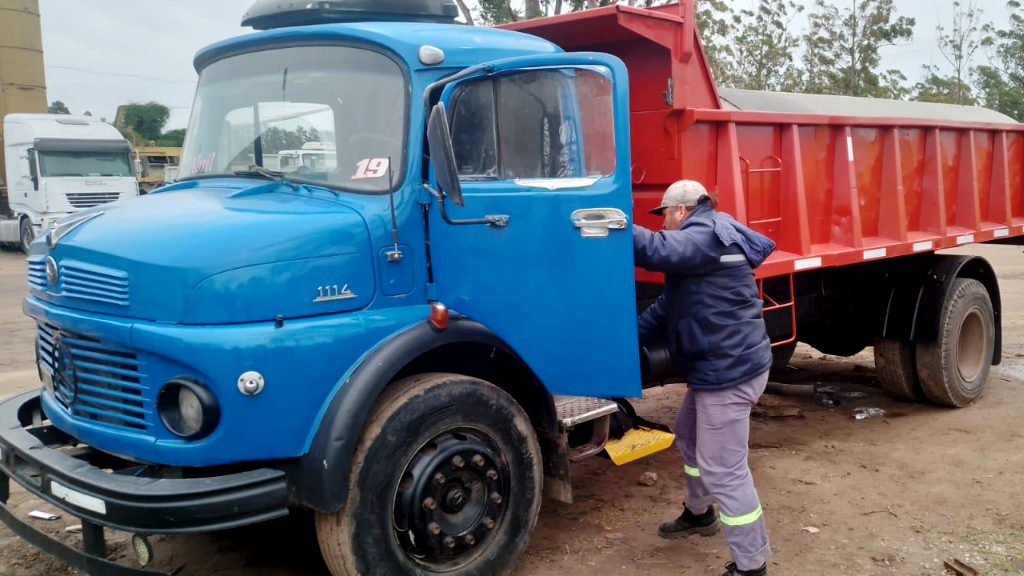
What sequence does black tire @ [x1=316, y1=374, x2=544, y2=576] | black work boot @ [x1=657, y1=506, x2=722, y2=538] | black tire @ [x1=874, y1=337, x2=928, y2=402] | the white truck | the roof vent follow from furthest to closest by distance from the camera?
the white truck
black tire @ [x1=874, y1=337, x2=928, y2=402]
black work boot @ [x1=657, y1=506, x2=722, y2=538]
the roof vent
black tire @ [x1=316, y1=374, x2=544, y2=576]

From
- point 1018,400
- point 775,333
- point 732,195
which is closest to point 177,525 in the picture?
point 732,195

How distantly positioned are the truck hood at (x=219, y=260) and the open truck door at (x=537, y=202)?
47cm

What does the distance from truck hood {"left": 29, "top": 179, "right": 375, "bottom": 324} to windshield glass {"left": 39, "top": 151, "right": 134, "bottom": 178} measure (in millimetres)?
18253

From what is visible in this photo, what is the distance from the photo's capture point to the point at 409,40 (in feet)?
12.0

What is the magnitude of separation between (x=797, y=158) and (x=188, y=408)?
3.71m

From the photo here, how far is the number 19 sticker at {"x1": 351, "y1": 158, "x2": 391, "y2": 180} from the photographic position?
3570 mm

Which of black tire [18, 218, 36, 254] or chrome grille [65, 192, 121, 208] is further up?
chrome grille [65, 192, 121, 208]

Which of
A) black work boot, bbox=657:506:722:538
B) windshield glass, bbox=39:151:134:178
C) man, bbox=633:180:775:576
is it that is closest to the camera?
man, bbox=633:180:775:576

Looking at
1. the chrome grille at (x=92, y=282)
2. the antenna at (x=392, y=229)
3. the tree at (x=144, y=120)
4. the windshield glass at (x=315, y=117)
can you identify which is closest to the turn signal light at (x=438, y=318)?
the antenna at (x=392, y=229)

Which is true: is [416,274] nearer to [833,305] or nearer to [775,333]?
[775,333]

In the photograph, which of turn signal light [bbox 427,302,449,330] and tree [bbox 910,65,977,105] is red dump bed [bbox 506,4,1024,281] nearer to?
turn signal light [bbox 427,302,449,330]

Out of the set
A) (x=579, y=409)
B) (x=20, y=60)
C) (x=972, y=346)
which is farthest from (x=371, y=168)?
(x=20, y=60)

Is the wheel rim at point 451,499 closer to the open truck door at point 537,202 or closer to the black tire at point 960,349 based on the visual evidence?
the open truck door at point 537,202

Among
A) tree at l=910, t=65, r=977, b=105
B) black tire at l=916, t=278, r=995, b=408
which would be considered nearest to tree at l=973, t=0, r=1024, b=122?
tree at l=910, t=65, r=977, b=105
